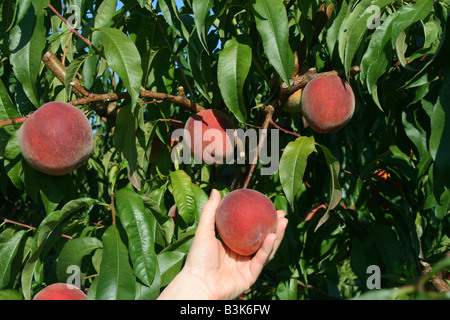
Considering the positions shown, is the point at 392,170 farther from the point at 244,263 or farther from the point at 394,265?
the point at 244,263

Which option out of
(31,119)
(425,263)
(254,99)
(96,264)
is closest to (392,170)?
(425,263)

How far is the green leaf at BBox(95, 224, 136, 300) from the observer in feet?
3.68

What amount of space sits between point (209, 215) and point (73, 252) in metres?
0.41

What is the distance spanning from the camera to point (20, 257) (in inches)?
58.8

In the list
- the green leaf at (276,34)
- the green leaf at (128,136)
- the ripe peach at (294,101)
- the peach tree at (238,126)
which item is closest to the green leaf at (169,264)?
the peach tree at (238,126)

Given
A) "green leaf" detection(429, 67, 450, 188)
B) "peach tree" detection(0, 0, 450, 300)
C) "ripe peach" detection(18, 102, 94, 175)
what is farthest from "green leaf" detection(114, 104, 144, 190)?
"green leaf" detection(429, 67, 450, 188)

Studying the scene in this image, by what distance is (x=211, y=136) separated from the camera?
4.87 ft

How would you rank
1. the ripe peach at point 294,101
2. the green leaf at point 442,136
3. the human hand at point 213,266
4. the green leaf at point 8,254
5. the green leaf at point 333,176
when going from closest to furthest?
the green leaf at point 442,136 → the human hand at point 213,266 → the green leaf at point 333,176 → the green leaf at point 8,254 → the ripe peach at point 294,101

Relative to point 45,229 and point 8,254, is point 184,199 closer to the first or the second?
point 45,229

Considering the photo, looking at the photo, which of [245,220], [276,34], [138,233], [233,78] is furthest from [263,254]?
[276,34]

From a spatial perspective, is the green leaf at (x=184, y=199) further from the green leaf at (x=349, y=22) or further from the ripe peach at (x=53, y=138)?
the green leaf at (x=349, y=22)

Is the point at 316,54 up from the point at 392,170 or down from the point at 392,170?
up

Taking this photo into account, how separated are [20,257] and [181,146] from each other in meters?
0.67

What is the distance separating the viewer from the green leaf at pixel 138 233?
3.83ft
